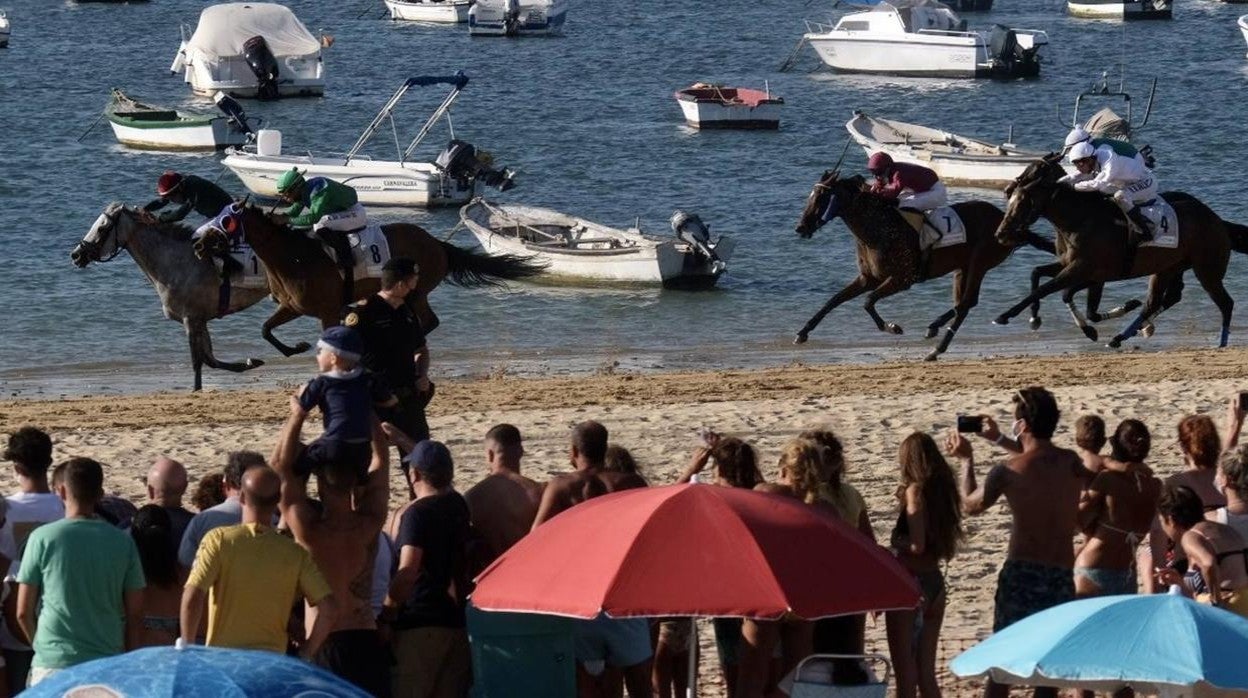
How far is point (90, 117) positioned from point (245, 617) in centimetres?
4969

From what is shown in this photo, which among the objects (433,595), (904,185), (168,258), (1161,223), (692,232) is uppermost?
(433,595)

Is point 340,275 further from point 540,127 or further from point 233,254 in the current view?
point 540,127

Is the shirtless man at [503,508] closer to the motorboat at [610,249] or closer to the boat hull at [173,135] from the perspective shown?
the motorboat at [610,249]

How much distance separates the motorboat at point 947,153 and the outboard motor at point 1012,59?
19.0 metres

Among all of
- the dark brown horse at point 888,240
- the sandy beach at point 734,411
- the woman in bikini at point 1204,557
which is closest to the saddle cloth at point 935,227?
the dark brown horse at point 888,240

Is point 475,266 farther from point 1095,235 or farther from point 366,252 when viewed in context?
point 1095,235

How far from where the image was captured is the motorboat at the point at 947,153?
42.8m

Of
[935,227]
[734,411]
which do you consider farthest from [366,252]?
[935,227]

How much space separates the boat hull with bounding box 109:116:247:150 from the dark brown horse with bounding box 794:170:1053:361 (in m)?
31.4

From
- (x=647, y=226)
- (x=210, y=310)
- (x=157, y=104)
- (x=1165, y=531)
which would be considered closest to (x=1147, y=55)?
(x=157, y=104)

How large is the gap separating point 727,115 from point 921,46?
15.0m

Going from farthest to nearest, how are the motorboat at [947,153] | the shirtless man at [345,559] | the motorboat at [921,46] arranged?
the motorboat at [921,46]
the motorboat at [947,153]
the shirtless man at [345,559]

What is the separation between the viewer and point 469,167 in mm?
39938

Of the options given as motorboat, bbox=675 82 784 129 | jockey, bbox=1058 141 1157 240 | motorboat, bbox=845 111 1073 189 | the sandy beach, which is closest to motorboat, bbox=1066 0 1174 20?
motorboat, bbox=675 82 784 129
